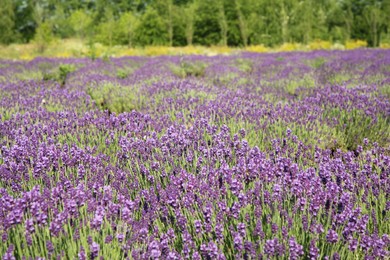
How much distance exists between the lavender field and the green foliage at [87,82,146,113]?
1.85 feet

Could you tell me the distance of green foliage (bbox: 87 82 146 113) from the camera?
5.54m

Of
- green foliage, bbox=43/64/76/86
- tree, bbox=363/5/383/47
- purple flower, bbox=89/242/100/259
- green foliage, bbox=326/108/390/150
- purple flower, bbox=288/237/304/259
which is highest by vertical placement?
tree, bbox=363/5/383/47

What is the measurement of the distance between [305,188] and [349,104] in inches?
121

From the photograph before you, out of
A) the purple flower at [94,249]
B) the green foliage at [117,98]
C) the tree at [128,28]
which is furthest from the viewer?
the tree at [128,28]

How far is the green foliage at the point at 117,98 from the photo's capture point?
5.54 meters

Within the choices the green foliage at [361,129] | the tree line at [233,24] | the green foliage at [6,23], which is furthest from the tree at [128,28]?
the green foliage at [361,129]

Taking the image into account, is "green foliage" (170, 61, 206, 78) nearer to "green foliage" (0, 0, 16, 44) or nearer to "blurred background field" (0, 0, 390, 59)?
"blurred background field" (0, 0, 390, 59)

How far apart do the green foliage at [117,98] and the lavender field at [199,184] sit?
1.85ft

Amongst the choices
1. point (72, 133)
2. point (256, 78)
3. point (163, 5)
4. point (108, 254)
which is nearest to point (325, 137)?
point (72, 133)

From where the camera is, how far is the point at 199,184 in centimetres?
222

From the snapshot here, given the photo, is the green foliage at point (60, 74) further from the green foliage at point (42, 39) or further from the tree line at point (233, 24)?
the tree line at point (233, 24)

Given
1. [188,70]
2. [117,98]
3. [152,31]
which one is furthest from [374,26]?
[117,98]

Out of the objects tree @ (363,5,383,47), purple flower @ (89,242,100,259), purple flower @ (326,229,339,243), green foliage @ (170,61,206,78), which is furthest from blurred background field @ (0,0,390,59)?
purple flower @ (89,242,100,259)

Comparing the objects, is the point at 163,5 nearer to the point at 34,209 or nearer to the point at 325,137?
the point at 325,137
